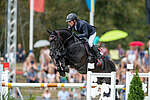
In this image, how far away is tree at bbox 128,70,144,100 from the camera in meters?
7.61

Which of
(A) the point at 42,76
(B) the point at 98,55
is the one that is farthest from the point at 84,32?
(A) the point at 42,76

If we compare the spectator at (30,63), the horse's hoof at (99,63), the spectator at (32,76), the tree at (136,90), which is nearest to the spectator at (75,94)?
the spectator at (32,76)

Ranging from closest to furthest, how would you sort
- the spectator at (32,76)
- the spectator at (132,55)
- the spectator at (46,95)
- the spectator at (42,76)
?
the spectator at (46,95), the spectator at (42,76), the spectator at (32,76), the spectator at (132,55)

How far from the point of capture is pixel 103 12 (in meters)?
28.7

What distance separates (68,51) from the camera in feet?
28.8

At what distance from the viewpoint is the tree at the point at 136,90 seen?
7611mm

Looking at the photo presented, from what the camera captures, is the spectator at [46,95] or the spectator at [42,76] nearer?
the spectator at [46,95]

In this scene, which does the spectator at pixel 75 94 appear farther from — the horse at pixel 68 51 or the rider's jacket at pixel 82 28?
the rider's jacket at pixel 82 28

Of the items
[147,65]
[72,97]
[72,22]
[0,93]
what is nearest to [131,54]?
[147,65]

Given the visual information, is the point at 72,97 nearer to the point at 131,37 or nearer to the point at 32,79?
the point at 32,79

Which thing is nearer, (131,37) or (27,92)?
(27,92)

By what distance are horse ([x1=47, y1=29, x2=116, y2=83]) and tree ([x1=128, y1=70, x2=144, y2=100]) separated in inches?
57.4

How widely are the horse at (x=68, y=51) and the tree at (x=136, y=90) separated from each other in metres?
1.46

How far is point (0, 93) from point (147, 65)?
8.13m
